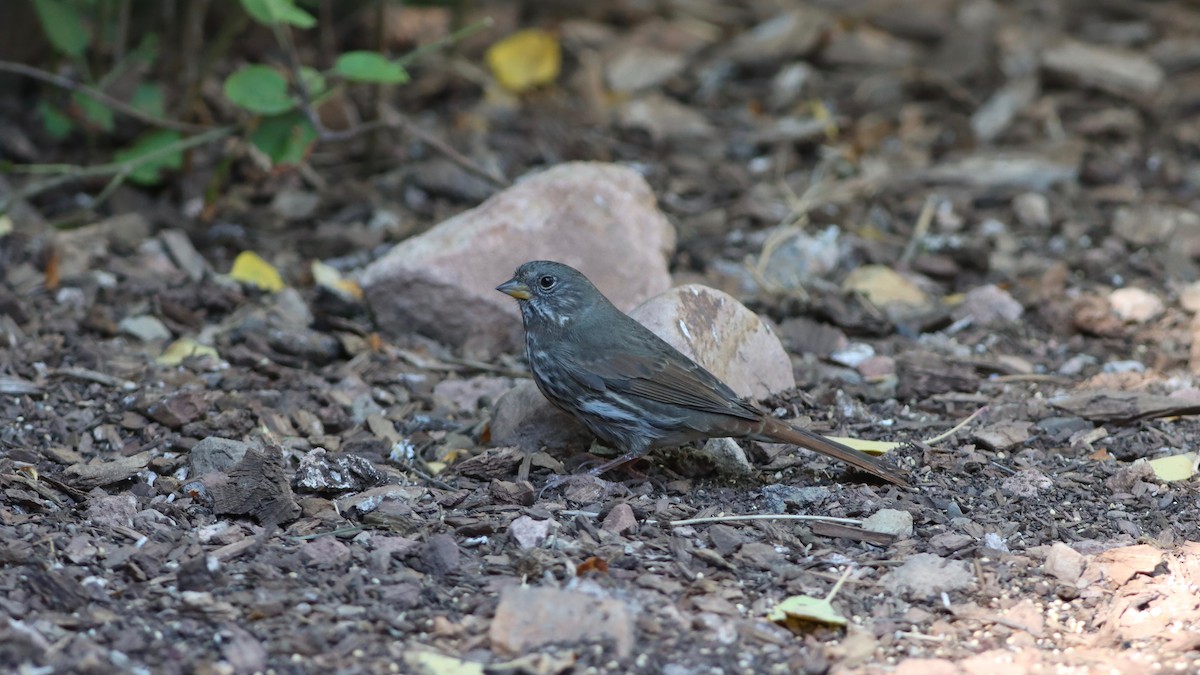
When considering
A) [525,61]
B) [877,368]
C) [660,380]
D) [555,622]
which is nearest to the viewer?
[555,622]

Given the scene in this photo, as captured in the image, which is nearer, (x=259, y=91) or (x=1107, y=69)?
(x=259, y=91)

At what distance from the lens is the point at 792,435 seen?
14.4ft

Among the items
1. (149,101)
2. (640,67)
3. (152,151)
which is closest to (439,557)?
(152,151)

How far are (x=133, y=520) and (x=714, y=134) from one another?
4.88 m

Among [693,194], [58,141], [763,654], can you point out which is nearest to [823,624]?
[763,654]

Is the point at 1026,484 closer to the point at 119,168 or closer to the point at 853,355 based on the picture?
the point at 853,355

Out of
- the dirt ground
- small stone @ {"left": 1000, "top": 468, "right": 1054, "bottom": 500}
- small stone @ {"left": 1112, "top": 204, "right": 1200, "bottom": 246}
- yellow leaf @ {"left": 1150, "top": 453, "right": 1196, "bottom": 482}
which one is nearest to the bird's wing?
the dirt ground

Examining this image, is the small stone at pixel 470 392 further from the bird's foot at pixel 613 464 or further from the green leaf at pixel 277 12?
the green leaf at pixel 277 12

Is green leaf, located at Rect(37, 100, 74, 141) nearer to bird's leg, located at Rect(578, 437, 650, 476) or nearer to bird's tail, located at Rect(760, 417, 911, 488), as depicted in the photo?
bird's leg, located at Rect(578, 437, 650, 476)

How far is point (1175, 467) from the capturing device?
4.59 metres

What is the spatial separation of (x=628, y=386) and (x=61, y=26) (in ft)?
11.3

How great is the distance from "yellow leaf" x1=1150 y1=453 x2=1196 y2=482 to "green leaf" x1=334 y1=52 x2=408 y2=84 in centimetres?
321

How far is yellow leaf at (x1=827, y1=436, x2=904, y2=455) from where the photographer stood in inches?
184

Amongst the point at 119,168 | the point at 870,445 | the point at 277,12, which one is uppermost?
the point at 277,12
